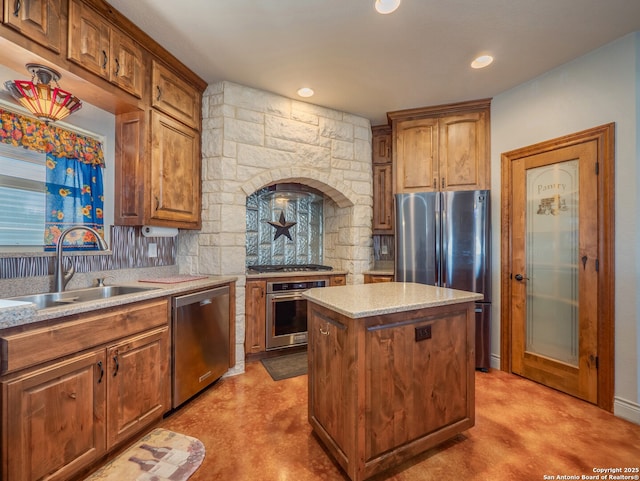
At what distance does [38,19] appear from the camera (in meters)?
1.57

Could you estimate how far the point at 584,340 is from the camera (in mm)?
2381

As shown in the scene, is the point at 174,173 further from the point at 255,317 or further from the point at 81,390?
the point at 81,390

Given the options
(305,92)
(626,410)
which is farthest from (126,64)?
(626,410)

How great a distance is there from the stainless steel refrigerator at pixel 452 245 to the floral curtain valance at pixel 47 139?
9.00 feet

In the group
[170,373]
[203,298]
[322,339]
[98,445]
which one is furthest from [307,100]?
[98,445]

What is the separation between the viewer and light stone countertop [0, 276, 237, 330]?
122 cm

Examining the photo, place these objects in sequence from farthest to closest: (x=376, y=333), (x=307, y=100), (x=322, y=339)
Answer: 1. (x=307, y=100)
2. (x=322, y=339)
3. (x=376, y=333)

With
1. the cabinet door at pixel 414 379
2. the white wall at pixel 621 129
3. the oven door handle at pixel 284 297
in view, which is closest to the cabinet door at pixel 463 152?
the white wall at pixel 621 129

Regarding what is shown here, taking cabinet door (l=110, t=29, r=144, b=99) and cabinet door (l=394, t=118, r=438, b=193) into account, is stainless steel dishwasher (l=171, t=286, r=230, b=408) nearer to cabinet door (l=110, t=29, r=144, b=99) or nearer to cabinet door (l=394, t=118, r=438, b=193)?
cabinet door (l=110, t=29, r=144, b=99)

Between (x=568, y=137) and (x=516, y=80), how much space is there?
0.73m

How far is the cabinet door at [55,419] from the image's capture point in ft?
4.07

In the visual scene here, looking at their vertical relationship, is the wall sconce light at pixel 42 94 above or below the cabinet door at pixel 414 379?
above

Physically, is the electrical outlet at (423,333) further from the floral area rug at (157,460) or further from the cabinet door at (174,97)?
the cabinet door at (174,97)

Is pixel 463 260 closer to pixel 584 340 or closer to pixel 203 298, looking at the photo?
pixel 584 340
